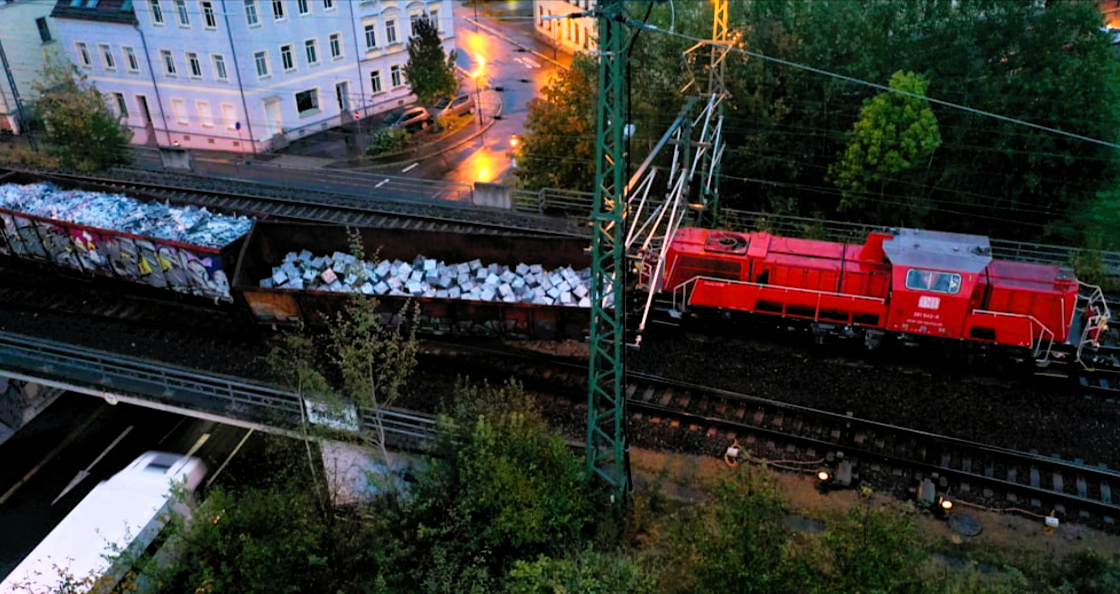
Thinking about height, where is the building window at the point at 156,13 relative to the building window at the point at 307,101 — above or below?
above

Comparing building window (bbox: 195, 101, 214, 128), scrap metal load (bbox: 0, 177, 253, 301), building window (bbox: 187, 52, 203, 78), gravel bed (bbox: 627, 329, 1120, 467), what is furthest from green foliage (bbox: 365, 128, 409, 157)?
gravel bed (bbox: 627, 329, 1120, 467)

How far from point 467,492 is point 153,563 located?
20.2 ft

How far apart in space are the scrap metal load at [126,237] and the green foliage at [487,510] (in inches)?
441

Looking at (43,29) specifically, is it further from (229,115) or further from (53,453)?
(53,453)

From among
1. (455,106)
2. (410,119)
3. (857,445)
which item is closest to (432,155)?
(410,119)

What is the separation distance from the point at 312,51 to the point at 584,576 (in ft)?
130

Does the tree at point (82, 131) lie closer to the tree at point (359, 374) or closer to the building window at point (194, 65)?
the building window at point (194, 65)

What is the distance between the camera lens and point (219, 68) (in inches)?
1761

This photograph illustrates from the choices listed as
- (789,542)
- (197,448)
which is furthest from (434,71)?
(789,542)

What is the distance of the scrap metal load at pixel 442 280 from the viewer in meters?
23.4

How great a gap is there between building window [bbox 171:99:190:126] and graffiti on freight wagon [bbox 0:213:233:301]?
20.7 metres

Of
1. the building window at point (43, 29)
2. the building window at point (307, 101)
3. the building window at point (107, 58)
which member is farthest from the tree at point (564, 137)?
the building window at point (43, 29)

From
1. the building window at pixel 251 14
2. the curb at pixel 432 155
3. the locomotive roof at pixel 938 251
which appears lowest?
the curb at pixel 432 155

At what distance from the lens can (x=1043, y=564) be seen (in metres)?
16.6
